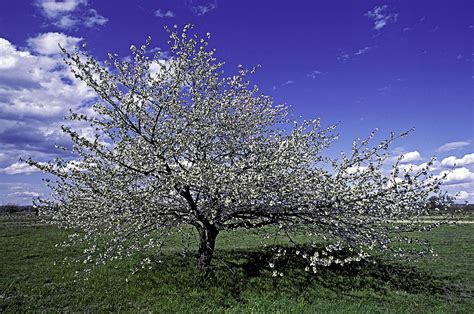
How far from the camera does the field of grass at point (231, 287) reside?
1153 cm

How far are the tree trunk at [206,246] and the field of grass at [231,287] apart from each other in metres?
0.50

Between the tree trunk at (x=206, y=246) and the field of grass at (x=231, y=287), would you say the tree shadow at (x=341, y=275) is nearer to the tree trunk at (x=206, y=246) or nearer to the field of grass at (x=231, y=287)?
the field of grass at (x=231, y=287)

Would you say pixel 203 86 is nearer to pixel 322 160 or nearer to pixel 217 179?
pixel 217 179

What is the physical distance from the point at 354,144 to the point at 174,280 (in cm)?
778

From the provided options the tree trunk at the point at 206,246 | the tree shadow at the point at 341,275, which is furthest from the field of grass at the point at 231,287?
the tree trunk at the point at 206,246

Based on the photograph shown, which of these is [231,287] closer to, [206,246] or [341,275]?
[206,246]

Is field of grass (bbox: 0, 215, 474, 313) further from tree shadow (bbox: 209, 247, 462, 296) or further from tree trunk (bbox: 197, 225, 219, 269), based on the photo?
tree trunk (bbox: 197, 225, 219, 269)

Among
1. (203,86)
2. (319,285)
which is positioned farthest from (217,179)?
(319,285)

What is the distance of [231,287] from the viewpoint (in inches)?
511

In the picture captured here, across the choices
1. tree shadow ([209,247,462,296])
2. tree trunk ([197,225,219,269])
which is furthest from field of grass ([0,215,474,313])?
tree trunk ([197,225,219,269])

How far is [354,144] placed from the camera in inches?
511

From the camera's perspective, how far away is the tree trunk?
1417cm

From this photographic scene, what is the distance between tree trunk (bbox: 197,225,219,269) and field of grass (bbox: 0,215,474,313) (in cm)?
50

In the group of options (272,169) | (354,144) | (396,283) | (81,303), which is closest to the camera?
(81,303)
